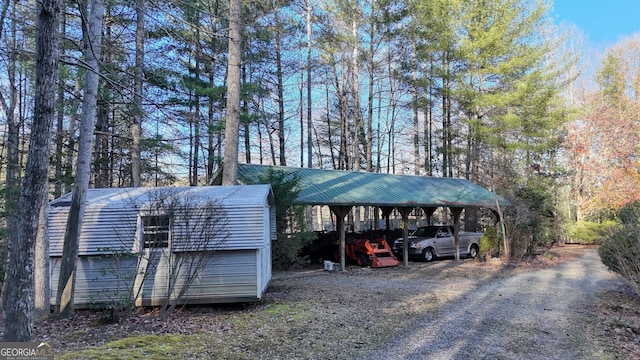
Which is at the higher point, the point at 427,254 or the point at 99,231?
the point at 99,231

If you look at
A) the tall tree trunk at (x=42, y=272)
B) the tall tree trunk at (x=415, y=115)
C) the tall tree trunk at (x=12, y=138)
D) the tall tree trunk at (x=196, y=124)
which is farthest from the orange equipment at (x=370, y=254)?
the tall tree trunk at (x=415, y=115)

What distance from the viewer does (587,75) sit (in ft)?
94.5

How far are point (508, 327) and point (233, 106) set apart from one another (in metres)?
9.34

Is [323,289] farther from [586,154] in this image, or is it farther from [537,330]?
[586,154]

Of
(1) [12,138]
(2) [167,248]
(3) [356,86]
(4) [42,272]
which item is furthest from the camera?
(3) [356,86]

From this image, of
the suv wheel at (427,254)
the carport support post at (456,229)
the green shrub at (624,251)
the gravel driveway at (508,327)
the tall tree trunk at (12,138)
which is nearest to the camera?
the gravel driveway at (508,327)

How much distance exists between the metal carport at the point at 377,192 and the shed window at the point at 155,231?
19.7 ft

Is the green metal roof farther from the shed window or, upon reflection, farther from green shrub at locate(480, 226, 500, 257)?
the shed window

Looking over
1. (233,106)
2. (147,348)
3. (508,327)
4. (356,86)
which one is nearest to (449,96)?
(356,86)

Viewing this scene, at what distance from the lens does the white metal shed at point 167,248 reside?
7227 millimetres

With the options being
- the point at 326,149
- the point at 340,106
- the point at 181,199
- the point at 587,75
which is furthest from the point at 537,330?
the point at 587,75

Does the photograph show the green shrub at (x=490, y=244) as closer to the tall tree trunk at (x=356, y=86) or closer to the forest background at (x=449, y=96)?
the forest background at (x=449, y=96)

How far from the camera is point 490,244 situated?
16.1 m

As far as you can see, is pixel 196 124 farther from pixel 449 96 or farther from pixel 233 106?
pixel 449 96
